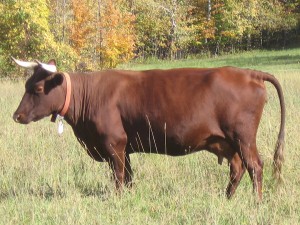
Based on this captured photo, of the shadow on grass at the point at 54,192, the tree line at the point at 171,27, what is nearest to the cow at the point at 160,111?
the shadow on grass at the point at 54,192

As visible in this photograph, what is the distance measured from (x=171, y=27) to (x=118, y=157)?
4042cm

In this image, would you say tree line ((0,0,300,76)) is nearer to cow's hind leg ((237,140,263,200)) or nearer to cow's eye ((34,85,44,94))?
cow's eye ((34,85,44,94))

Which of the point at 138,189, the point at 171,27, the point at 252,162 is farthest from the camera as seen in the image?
the point at 171,27

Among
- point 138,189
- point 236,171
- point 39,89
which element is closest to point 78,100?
point 39,89

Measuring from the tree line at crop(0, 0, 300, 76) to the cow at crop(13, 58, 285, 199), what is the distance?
2108cm

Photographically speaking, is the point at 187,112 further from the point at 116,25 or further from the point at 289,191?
the point at 116,25

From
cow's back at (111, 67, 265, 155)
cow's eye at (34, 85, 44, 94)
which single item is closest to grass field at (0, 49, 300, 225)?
cow's back at (111, 67, 265, 155)

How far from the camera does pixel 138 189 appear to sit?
230 inches

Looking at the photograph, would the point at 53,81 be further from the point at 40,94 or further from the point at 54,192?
the point at 54,192

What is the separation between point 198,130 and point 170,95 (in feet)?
1.56

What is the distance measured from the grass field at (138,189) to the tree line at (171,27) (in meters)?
19.8

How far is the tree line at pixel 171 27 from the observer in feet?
92.5

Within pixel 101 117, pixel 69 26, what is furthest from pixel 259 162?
pixel 69 26

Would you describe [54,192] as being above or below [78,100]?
below
